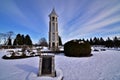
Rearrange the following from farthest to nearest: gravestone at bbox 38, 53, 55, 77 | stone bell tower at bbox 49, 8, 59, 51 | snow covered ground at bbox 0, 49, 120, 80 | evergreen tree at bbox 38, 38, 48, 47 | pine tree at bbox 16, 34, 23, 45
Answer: evergreen tree at bbox 38, 38, 48, 47 → pine tree at bbox 16, 34, 23, 45 → stone bell tower at bbox 49, 8, 59, 51 → gravestone at bbox 38, 53, 55, 77 → snow covered ground at bbox 0, 49, 120, 80

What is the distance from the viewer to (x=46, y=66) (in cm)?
792

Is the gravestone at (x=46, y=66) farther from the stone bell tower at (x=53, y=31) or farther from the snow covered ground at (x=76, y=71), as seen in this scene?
the stone bell tower at (x=53, y=31)

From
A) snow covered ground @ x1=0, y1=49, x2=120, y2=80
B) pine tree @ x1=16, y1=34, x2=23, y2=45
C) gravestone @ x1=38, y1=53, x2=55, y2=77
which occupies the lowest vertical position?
snow covered ground @ x1=0, y1=49, x2=120, y2=80

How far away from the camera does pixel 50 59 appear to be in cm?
814

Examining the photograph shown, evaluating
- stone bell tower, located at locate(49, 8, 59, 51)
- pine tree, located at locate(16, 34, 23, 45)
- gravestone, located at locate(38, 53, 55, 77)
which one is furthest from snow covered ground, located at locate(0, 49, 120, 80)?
pine tree, located at locate(16, 34, 23, 45)

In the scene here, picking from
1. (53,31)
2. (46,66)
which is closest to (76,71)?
(46,66)

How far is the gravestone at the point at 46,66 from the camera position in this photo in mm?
7504

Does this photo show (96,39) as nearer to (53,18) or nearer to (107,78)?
(53,18)

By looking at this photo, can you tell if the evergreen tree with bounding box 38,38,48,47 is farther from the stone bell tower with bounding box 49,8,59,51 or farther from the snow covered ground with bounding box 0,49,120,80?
the snow covered ground with bounding box 0,49,120,80

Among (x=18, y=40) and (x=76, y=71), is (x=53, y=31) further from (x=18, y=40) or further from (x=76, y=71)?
(x=18, y=40)

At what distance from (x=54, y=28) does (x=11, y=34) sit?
93.9ft

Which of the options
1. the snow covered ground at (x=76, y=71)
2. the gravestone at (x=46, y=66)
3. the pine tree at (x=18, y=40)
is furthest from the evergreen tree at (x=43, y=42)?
the gravestone at (x=46, y=66)

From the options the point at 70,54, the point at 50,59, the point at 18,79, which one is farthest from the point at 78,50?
the point at 18,79

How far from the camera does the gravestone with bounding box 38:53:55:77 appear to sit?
7.50 metres
